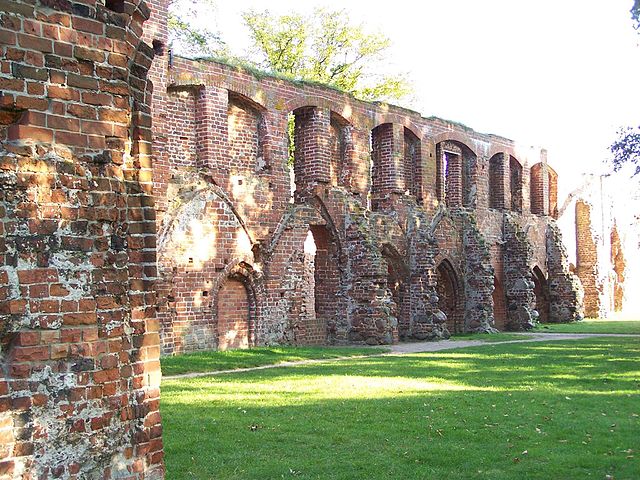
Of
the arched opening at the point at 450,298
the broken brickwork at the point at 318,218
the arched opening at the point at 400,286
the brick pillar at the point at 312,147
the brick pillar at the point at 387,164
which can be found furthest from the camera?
the arched opening at the point at 450,298

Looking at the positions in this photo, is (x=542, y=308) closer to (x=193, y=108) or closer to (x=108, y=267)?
(x=193, y=108)

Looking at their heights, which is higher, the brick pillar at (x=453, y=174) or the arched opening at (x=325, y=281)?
the brick pillar at (x=453, y=174)

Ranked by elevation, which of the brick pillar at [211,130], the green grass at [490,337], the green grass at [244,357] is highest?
the brick pillar at [211,130]

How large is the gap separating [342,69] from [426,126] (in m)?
13.4

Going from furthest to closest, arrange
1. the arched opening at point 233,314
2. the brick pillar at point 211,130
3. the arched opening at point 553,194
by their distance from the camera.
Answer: the arched opening at point 553,194 → the arched opening at point 233,314 → the brick pillar at point 211,130

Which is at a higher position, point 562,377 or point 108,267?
point 108,267

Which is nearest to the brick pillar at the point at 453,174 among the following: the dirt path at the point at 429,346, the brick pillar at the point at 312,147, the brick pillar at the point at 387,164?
the brick pillar at the point at 387,164

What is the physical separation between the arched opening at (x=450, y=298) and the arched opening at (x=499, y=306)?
3.00m

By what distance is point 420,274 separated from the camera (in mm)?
21516

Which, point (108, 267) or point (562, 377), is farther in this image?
point (562, 377)

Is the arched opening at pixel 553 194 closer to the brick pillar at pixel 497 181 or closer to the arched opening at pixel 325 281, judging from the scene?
the brick pillar at pixel 497 181

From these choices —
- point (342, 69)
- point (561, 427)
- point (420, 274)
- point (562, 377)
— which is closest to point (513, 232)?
point (420, 274)

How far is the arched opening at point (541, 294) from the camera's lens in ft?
98.4

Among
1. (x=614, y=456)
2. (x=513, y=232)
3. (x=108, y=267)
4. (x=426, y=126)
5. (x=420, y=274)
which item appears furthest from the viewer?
(x=513, y=232)
